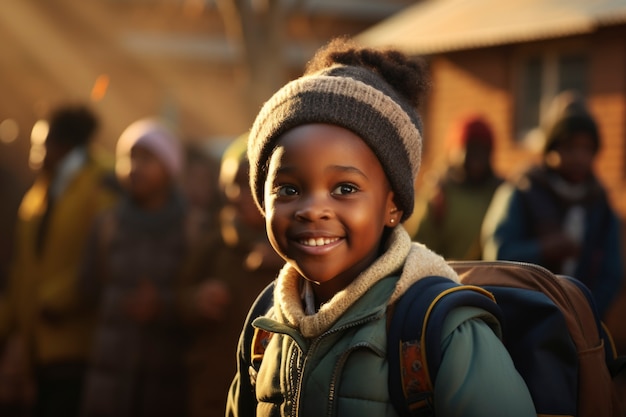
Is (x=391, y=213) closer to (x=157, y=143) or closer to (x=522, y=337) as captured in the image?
(x=522, y=337)

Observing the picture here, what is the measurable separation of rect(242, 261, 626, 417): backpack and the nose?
0.29 metres

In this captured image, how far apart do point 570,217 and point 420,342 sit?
9.83ft

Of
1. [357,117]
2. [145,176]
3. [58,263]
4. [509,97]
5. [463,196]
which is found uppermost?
[509,97]

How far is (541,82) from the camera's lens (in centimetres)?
A: 1406

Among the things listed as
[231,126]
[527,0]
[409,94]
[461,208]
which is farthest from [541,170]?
[231,126]

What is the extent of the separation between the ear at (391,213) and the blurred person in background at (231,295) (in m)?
2.27

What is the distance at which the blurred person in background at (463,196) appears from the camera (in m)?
6.32

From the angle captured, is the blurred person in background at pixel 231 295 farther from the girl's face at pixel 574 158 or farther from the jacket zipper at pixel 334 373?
the jacket zipper at pixel 334 373

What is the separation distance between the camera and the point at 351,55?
8.59 ft

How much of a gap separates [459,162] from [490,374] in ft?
15.1

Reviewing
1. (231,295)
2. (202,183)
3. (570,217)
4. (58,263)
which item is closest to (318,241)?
(231,295)

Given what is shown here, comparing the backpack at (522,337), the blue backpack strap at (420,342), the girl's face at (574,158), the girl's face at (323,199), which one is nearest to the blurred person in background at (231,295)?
the girl's face at (574,158)

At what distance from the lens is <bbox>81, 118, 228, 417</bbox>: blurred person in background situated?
5.26m

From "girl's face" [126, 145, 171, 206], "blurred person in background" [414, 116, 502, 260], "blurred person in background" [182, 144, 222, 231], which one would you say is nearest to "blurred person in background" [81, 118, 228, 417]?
"girl's face" [126, 145, 171, 206]
